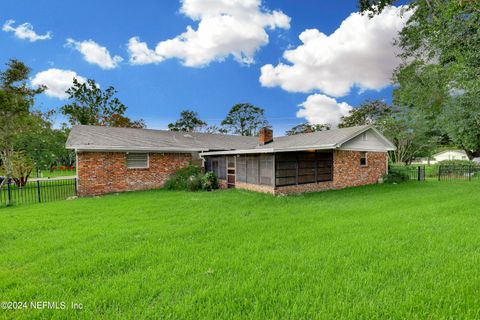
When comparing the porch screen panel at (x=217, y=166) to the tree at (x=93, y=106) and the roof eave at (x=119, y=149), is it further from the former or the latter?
the tree at (x=93, y=106)

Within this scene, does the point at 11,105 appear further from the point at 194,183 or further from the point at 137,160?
the point at 194,183

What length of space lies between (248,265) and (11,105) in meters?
19.7

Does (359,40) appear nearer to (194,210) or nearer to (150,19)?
(150,19)

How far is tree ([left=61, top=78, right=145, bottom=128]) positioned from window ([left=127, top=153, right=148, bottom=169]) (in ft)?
72.1

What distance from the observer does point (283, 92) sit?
86.4 feet

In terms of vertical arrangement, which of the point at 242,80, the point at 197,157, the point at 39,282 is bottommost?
the point at 39,282

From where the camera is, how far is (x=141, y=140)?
14.5 metres

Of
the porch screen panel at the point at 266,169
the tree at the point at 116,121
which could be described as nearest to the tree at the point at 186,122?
Answer: the tree at the point at 116,121

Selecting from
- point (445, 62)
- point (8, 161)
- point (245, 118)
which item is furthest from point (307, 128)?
point (8, 161)

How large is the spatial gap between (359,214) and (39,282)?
7.57 metres

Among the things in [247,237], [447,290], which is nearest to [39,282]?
[247,237]

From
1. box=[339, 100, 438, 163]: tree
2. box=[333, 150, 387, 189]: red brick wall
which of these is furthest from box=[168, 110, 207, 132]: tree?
box=[333, 150, 387, 189]: red brick wall

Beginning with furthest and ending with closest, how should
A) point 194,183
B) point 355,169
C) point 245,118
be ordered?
point 245,118 → point 355,169 → point 194,183

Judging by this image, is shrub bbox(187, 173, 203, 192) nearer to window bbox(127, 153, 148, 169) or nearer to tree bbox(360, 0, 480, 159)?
window bbox(127, 153, 148, 169)
